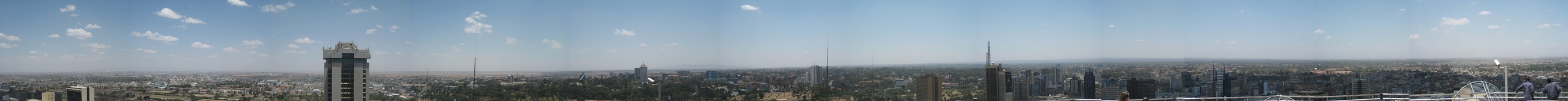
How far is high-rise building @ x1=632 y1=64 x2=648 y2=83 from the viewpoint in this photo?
47.7 feet

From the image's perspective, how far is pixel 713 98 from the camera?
47.2ft

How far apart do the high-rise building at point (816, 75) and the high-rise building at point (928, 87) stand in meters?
1.38

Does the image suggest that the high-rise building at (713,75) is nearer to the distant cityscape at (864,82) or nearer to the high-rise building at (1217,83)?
the distant cityscape at (864,82)

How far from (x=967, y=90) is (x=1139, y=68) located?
2457mm

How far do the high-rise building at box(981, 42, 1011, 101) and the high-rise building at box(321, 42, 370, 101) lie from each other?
11335mm

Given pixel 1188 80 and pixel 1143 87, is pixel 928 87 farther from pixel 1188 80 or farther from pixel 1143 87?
pixel 1188 80

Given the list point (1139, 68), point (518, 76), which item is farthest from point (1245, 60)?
point (518, 76)

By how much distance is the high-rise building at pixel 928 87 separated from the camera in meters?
14.0

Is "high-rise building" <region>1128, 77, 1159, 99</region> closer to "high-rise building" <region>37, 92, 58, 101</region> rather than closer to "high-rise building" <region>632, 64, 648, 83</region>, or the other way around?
"high-rise building" <region>632, 64, 648, 83</region>

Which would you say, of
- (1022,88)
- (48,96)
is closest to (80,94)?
(48,96)

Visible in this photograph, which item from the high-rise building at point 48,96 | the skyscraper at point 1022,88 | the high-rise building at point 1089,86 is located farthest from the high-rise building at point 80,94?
the high-rise building at point 1089,86

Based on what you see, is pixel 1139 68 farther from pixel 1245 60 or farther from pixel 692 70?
pixel 692 70

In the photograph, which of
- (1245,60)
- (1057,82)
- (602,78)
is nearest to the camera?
(1245,60)

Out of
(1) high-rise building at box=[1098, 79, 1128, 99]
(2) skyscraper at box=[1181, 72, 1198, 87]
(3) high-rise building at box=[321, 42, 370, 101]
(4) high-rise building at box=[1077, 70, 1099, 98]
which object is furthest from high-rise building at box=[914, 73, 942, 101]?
(3) high-rise building at box=[321, 42, 370, 101]
